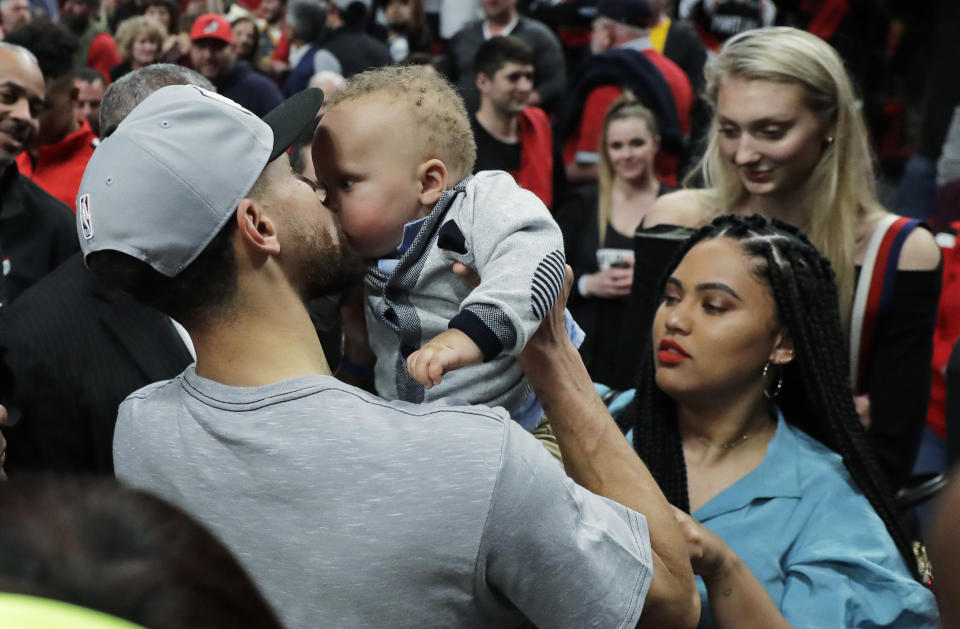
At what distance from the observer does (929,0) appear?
26.8ft

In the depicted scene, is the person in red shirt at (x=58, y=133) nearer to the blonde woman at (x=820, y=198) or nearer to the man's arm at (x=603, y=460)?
the blonde woman at (x=820, y=198)

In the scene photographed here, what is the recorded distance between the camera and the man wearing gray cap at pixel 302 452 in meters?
1.36

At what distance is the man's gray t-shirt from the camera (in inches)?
53.1

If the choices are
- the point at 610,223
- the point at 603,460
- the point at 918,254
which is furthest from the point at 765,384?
the point at 610,223

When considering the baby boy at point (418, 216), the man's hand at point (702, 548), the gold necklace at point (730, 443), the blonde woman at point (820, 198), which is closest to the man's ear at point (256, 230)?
the baby boy at point (418, 216)

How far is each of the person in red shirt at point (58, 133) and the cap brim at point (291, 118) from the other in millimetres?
3365

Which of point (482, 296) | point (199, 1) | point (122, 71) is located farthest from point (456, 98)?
point (199, 1)

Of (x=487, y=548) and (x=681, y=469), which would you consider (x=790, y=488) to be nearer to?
(x=681, y=469)

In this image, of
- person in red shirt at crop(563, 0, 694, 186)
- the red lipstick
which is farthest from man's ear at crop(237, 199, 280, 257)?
person in red shirt at crop(563, 0, 694, 186)

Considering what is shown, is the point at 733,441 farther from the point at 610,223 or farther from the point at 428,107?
the point at 610,223

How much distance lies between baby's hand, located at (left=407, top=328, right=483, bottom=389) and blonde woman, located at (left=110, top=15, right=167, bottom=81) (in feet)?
23.4

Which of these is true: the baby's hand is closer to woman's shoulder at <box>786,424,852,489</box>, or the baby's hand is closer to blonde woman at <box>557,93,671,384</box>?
woman's shoulder at <box>786,424,852,489</box>

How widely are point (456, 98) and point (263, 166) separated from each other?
76cm

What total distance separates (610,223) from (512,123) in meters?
1.39
